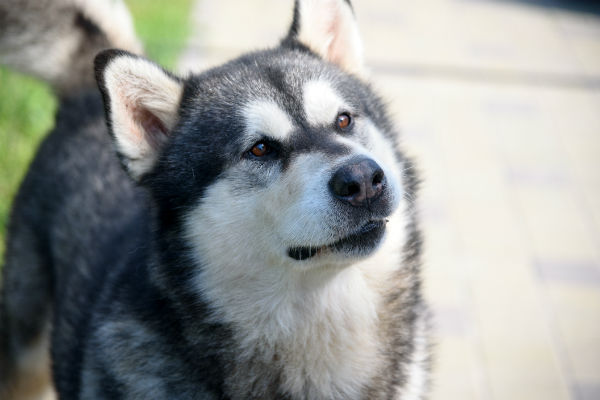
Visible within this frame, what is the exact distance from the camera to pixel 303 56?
2.93 metres

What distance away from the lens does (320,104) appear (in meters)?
2.61

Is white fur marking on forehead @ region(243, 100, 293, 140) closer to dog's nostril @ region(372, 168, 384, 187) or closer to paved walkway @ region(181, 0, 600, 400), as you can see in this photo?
dog's nostril @ region(372, 168, 384, 187)

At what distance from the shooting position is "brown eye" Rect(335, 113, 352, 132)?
2.67 m

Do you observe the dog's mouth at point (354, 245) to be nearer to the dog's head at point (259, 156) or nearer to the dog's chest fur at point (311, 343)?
the dog's head at point (259, 156)

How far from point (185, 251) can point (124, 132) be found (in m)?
0.56

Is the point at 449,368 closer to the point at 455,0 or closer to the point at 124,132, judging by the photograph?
the point at 124,132

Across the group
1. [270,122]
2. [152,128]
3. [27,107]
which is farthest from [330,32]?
[27,107]

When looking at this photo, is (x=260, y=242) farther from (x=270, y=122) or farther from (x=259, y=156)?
(x=270, y=122)

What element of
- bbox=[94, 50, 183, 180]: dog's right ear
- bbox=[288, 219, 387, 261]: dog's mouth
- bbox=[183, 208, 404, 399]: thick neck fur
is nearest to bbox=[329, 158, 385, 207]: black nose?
bbox=[288, 219, 387, 261]: dog's mouth

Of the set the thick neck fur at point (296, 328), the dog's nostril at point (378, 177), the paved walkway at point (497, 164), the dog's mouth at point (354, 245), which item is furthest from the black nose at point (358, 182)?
the paved walkway at point (497, 164)

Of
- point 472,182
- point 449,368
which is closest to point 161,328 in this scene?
point 449,368

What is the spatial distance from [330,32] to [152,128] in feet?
3.40

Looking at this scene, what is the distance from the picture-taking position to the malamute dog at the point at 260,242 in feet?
7.98

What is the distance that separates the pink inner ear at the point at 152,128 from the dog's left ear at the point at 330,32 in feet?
2.56
